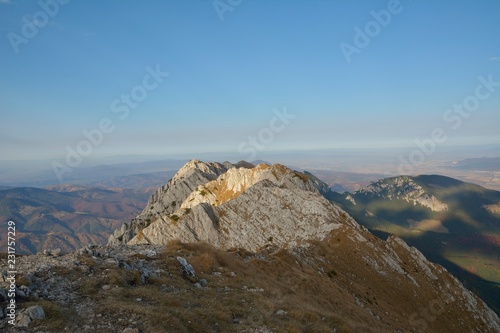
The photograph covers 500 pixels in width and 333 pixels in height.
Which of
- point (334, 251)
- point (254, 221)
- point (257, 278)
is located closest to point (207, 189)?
point (254, 221)

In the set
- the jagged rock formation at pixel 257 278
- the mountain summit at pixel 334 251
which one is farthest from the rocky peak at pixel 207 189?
the mountain summit at pixel 334 251

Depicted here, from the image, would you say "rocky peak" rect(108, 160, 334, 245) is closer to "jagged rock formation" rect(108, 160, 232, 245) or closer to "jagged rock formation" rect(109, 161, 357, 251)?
"jagged rock formation" rect(108, 160, 232, 245)

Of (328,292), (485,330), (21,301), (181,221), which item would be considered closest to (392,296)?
(328,292)

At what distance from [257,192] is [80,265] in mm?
54447

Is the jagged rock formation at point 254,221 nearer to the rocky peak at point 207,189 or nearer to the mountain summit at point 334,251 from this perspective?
the mountain summit at point 334,251

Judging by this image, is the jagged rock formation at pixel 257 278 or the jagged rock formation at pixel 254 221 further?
the jagged rock formation at pixel 254 221

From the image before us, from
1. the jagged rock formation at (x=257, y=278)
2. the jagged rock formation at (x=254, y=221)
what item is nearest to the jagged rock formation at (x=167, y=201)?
the jagged rock formation at (x=257, y=278)

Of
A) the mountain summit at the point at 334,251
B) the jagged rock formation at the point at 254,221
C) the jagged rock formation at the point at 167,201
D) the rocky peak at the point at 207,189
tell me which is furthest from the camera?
the jagged rock formation at the point at 167,201

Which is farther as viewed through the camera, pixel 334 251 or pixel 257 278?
pixel 334 251

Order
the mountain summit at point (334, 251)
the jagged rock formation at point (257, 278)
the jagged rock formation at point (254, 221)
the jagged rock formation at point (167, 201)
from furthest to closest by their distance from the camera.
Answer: the jagged rock formation at point (167, 201) → the jagged rock formation at point (254, 221) → the mountain summit at point (334, 251) → the jagged rock formation at point (257, 278)

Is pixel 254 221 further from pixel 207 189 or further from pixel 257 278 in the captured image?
pixel 207 189

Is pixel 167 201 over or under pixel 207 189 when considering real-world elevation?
under

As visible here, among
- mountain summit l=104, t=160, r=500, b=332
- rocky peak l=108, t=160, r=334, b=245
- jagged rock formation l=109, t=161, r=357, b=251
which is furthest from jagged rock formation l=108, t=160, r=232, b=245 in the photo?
mountain summit l=104, t=160, r=500, b=332

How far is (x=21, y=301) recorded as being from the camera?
15.8 metres
